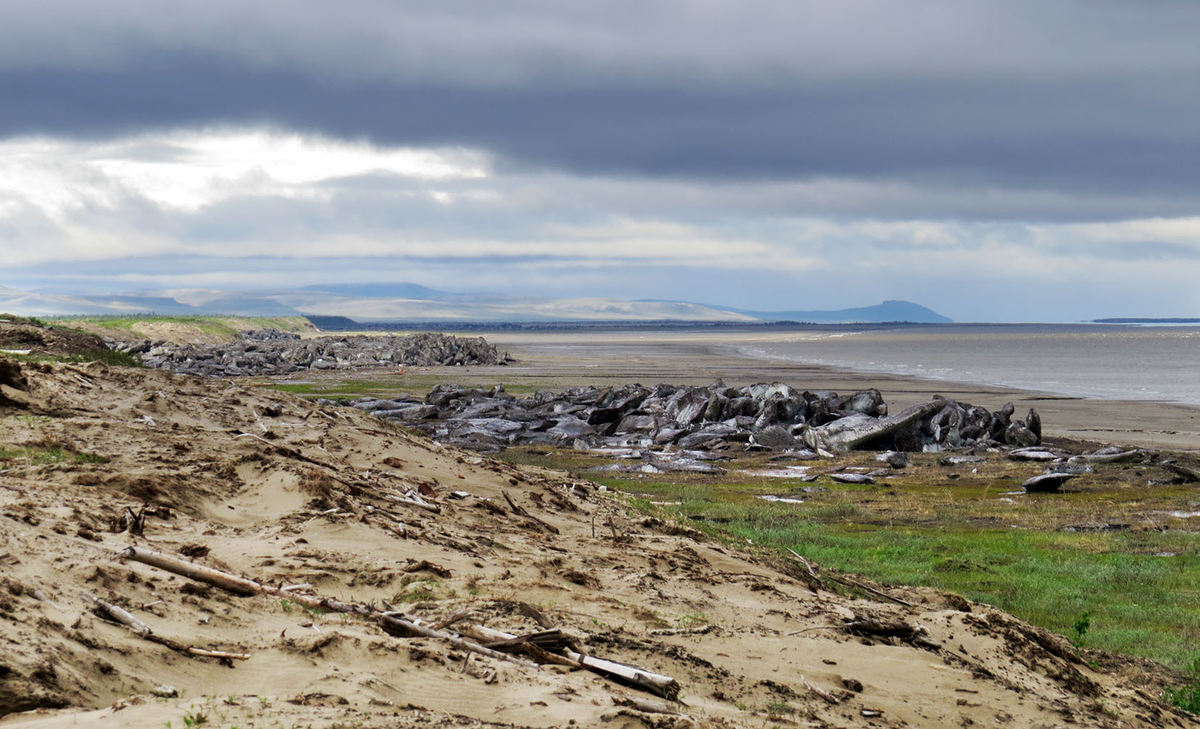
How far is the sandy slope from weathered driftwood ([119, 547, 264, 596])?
189mm

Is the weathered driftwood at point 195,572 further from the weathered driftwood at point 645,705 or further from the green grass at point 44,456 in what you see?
the green grass at point 44,456

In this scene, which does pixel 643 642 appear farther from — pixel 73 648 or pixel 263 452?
pixel 263 452

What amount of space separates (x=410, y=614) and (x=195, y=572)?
5.14ft

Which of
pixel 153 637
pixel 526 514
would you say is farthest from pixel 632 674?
pixel 526 514

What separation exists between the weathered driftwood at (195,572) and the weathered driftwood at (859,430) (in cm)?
2394

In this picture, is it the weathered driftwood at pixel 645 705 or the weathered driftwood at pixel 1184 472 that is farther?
the weathered driftwood at pixel 1184 472

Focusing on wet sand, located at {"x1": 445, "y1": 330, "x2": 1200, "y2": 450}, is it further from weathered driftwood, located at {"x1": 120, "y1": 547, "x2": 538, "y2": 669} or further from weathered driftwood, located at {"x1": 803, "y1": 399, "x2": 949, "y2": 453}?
weathered driftwood, located at {"x1": 120, "y1": 547, "x2": 538, "y2": 669}

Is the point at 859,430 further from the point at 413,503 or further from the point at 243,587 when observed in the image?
the point at 243,587

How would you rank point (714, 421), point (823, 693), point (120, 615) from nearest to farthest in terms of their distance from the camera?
1. point (120, 615)
2. point (823, 693)
3. point (714, 421)

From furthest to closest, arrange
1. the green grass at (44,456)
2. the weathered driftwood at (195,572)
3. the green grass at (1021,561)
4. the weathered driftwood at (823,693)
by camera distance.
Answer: the green grass at (44,456) < the green grass at (1021,561) < the weathered driftwood at (195,572) < the weathered driftwood at (823,693)

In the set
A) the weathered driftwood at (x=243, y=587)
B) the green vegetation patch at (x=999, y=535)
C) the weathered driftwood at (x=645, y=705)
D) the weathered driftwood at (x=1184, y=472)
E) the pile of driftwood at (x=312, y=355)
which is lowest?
the pile of driftwood at (x=312, y=355)

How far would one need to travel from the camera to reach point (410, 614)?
7508mm

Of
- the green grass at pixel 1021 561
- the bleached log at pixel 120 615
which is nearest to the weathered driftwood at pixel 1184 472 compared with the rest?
the green grass at pixel 1021 561

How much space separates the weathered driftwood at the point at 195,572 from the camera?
721 centimetres
